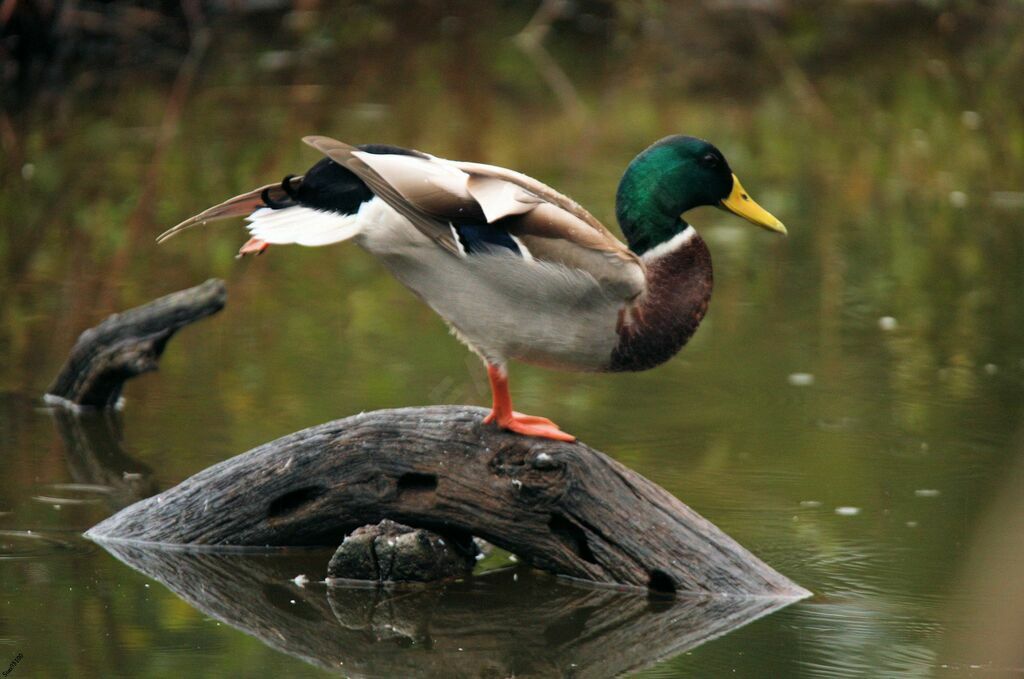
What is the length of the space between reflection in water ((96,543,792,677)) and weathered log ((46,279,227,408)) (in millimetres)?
1378

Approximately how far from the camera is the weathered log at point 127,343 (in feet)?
18.9

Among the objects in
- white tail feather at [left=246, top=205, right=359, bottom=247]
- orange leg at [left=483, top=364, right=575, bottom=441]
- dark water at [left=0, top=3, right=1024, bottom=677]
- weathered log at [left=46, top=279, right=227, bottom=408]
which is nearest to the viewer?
white tail feather at [left=246, top=205, right=359, bottom=247]

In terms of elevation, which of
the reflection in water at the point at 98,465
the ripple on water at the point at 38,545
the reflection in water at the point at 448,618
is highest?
the reflection in water at the point at 448,618

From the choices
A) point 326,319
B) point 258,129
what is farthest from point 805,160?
point 326,319

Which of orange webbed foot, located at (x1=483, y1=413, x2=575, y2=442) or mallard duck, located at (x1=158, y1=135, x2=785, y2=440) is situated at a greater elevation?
mallard duck, located at (x1=158, y1=135, x2=785, y2=440)

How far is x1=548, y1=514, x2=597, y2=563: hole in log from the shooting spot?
14.1 feet

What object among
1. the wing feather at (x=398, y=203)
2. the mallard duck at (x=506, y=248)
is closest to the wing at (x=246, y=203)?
the mallard duck at (x=506, y=248)

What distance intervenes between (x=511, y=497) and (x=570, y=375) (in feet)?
8.44

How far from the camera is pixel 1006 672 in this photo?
384 centimetres

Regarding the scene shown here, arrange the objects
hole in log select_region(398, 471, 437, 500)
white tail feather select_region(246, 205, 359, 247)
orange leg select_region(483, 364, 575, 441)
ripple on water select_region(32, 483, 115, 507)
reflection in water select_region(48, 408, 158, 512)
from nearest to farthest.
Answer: white tail feather select_region(246, 205, 359, 247)
orange leg select_region(483, 364, 575, 441)
hole in log select_region(398, 471, 437, 500)
ripple on water select_region(32, 483, 115, 507)
reflection in water select_region(48, 408, 158, 512)

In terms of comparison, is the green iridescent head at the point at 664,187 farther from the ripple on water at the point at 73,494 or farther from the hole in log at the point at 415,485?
the ripple on water at the point at 73,494

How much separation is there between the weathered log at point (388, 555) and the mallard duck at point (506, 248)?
19.9 inches

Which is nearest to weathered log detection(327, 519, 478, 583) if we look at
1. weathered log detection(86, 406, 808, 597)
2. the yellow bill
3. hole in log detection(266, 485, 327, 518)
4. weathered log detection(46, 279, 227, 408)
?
weathered log detection(86, 406, 808, 597)

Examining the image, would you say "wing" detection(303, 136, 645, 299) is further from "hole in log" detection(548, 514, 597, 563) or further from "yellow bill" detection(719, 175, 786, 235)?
"hole in log" detection(548, 514, 597, 563)
